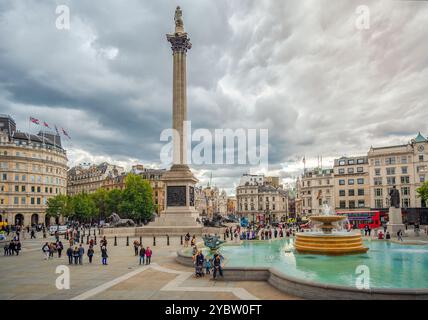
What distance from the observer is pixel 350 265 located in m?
20.1

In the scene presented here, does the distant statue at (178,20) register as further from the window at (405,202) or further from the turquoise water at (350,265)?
the window at (405,202)

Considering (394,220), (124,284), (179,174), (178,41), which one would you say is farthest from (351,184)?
(124,284)

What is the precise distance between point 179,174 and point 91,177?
101 meters

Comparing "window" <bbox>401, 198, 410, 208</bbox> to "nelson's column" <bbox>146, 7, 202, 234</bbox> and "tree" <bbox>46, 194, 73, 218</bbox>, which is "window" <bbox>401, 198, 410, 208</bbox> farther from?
"tree" <bbox>46, 194, 73, 218</bbox>

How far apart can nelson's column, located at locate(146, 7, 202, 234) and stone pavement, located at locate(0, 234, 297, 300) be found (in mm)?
26360

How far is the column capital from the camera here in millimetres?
57844

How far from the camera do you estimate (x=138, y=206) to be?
82.5 metres

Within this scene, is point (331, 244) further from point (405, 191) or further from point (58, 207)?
point (58, 207)

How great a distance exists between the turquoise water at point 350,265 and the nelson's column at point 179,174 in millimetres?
23588

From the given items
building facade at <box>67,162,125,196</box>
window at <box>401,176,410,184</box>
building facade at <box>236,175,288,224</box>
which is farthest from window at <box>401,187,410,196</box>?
building facade at <box>67,162,125,196</box>

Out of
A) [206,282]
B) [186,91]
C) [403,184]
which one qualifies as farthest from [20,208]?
[403,184]

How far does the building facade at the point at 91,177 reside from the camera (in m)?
139
